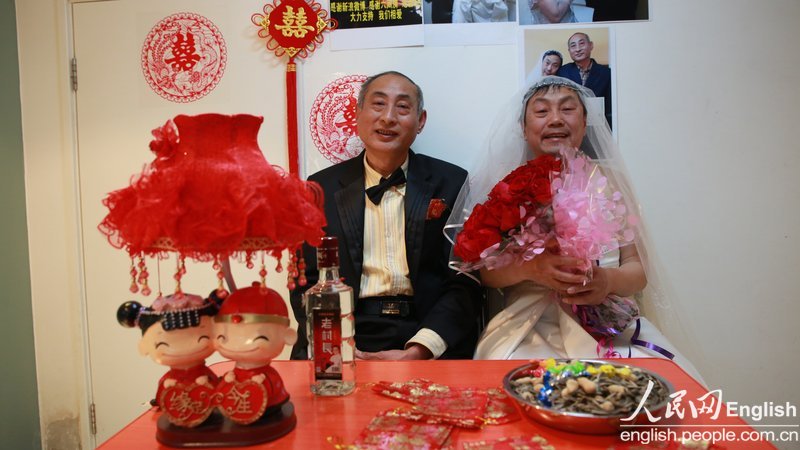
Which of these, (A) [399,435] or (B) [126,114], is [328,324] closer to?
(A) [399,435]

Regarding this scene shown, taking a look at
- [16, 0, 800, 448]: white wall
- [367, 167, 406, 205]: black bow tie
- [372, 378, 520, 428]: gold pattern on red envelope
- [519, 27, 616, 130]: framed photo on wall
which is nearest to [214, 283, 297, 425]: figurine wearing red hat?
[372, 378, 520, 428]: gold pattern on red envelope

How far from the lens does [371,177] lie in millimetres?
2051

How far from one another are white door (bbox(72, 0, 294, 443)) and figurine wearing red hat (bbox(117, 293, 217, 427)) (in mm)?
1306

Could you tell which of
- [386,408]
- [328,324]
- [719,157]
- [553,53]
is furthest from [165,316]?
[719,157]

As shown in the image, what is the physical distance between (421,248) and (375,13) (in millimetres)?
1002

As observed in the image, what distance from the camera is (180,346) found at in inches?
34.6

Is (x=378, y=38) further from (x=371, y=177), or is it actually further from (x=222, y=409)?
(x=222, y=409)

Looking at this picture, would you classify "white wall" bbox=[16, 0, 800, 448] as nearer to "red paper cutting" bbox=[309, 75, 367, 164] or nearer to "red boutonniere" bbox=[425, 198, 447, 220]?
"red paper cutting" bbox=[309, 75, 367, 164]

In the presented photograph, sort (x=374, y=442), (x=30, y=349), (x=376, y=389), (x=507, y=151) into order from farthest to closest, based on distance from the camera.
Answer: (x=30, y=349)
(x=507, y=151)
(x=376, y=389)
(x=374, y=442)

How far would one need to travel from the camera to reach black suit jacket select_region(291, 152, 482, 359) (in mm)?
1860

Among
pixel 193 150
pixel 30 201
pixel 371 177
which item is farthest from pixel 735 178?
pixel 30 201

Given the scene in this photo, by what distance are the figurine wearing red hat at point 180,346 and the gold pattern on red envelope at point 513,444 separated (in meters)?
0.47

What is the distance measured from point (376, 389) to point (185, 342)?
1.37ft

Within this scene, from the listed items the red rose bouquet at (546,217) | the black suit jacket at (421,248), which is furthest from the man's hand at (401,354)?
the red rose bouquet at (546,217)
